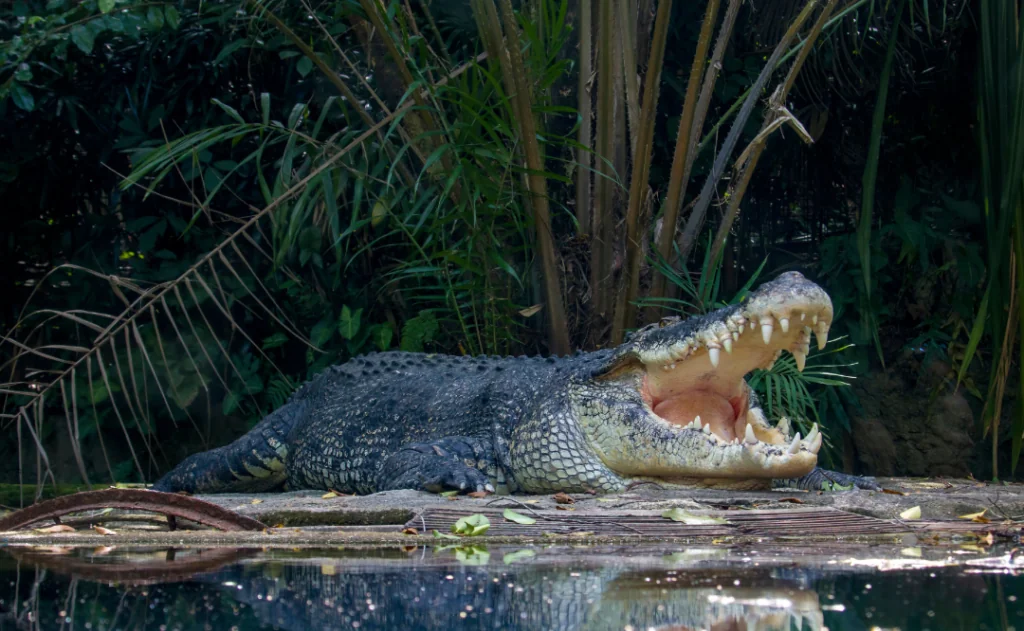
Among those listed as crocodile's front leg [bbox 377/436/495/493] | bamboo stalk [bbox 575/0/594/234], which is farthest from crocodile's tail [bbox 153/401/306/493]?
bamboo stalk [bbox 575/0/594/234]

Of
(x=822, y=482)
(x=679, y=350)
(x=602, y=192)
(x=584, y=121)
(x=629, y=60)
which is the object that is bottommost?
(x=822, y=482)

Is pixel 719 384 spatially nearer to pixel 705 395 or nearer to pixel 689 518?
pixel 705 395

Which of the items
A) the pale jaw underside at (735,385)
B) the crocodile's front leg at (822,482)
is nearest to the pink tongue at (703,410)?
the pale jaw underside at (735,385)

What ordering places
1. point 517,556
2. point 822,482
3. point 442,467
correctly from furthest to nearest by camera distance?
point 822,482, point 442,467, point 517,556

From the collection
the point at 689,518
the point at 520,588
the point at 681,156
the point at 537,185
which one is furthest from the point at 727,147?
the point at 520,588

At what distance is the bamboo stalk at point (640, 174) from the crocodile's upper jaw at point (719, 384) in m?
0.86

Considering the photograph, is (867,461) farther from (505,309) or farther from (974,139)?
(505,309)

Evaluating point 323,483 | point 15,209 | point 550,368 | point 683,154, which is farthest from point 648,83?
point 15,209

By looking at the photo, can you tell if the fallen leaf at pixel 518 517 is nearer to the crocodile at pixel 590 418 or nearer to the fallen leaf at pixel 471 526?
the fallen leaf at pixel 471 526

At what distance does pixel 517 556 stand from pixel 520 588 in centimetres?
50

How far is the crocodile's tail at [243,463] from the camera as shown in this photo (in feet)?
17.9

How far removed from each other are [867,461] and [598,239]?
2509 mm

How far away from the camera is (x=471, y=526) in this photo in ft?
9.37

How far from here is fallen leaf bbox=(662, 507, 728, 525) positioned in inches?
113
